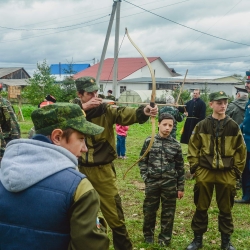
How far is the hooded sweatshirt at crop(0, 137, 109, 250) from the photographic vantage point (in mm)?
1679

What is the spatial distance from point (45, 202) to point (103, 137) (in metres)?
2.33

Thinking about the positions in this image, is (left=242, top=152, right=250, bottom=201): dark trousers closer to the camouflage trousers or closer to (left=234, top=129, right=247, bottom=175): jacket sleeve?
(left=234, top=129, right=247, bottom=175): jacket sleeve

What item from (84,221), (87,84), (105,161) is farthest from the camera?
(87,84)

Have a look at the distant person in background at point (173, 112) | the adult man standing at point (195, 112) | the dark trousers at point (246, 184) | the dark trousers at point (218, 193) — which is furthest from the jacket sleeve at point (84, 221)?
the adult man standing at point (195, 112)

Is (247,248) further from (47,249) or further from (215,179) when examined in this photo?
(47,249)

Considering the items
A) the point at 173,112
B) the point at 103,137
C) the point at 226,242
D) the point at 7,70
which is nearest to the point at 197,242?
the point at 226,242

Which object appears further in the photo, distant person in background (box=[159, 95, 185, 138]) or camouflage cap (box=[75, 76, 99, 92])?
distant person in background (box=[159, 95, 185, 138])

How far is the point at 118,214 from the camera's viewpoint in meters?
3.98

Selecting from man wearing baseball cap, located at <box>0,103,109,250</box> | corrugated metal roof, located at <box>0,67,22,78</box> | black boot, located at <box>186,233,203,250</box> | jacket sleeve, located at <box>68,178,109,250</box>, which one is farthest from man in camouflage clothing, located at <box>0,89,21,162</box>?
corrugated metal roof, located at <box>0,67,22,78</box>

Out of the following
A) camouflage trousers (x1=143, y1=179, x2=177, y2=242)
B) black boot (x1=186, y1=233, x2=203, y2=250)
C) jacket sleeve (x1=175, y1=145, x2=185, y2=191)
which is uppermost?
jacket sleeve (x1=175, y1=145, x2=185, y2=191)

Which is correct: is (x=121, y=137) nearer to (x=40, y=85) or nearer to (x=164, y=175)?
(x=164, y=175)

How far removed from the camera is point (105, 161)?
157 inches

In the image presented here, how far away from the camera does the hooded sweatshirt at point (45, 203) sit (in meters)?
1.68

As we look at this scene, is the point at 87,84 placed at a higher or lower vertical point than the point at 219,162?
higher
